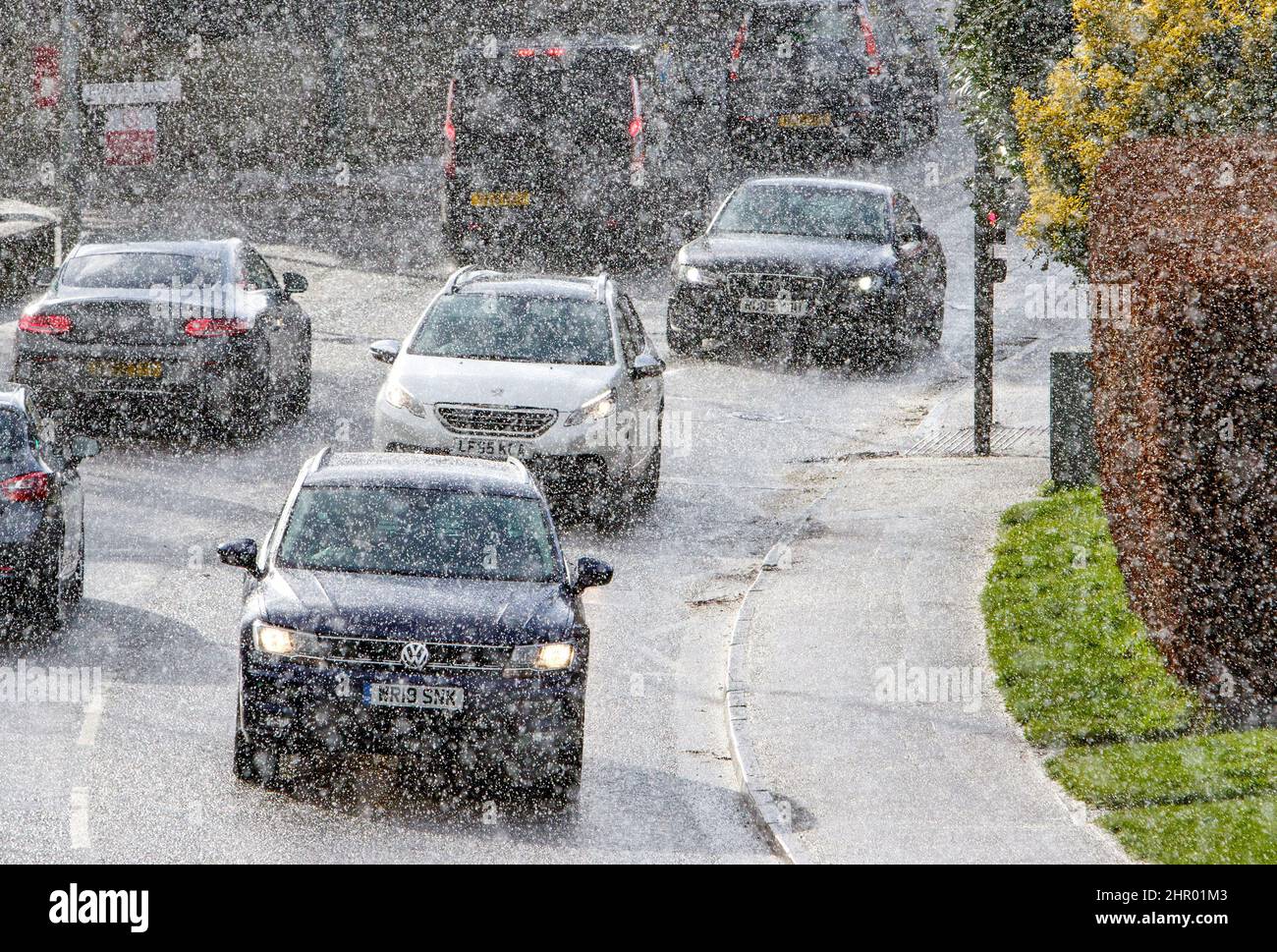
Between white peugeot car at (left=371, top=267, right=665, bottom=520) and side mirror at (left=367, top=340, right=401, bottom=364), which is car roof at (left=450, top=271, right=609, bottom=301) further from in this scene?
side mirror at (left=367, top=340, right=401, bottom=364)

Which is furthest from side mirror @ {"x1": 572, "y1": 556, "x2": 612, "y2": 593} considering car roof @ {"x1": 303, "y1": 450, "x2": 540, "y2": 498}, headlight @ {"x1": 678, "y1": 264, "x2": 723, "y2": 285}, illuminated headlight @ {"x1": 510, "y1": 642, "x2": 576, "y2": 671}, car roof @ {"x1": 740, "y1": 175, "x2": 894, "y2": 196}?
car roof @ {"x1": 740, "y1": 175, "x2": 894, "y2": 196}

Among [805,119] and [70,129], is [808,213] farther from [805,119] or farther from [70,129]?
[70,129]

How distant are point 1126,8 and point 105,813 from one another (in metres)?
9.59

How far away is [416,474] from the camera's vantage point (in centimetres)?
1199

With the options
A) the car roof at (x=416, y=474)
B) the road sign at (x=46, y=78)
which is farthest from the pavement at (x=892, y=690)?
the road sign at (x=46, y=78)

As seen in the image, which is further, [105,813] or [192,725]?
Result: [192,725]

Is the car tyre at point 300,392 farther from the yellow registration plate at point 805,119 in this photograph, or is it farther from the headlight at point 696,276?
the yellow registration plate at point 805,119

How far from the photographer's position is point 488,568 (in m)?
11.3

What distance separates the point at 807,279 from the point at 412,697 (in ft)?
42.4

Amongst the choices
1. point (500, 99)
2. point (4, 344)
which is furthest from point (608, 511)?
point (500, 99)

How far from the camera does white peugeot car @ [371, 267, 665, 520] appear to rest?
651 inches

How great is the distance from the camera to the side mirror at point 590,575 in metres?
11.4

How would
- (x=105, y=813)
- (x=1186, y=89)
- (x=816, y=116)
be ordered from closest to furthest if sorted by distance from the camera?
(x=105, y=813) < (x=1186, y=89) < (x=816, y=116)

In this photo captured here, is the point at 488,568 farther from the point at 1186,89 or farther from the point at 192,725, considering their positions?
the point at 1186,89
